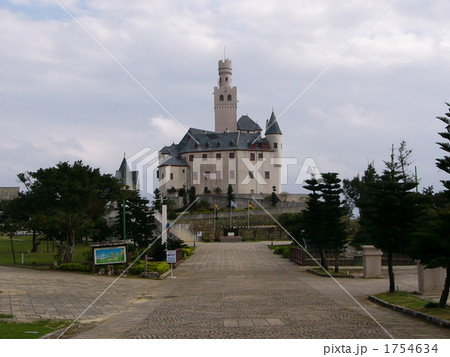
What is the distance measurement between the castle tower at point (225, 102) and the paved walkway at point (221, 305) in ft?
245

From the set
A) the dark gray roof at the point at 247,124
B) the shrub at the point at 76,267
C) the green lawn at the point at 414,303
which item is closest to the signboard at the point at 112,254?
the shrub at the point at 76,267

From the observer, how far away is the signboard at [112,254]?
28781 mm

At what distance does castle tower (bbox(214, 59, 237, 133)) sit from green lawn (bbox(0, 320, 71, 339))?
9244cm

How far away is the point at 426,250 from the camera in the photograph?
1506cm

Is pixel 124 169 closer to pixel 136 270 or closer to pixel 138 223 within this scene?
pixel 138 223

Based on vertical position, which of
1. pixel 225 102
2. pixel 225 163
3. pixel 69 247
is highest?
pixel 225 102

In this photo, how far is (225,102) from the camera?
104 meters

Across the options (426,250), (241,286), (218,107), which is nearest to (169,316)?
(426,250)

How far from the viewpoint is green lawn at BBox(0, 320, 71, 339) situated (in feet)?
36.8

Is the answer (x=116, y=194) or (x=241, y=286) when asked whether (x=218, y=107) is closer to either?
(x=116, y=194)

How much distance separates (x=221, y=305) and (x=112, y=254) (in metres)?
13.0

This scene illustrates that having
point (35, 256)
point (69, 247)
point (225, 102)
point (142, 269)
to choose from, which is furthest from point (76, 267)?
point (225, 102)

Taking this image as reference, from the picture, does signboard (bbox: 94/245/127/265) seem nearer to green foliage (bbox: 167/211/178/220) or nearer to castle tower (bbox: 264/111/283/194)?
green foliage (bbox: 167/211/178/220)
